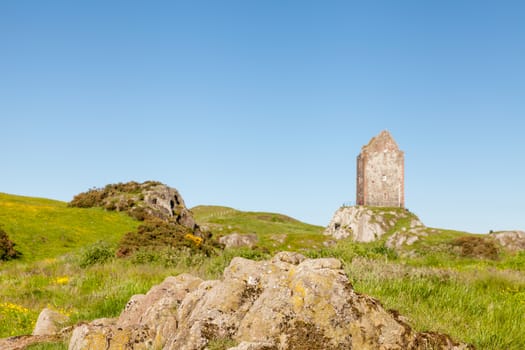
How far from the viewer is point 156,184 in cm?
5703

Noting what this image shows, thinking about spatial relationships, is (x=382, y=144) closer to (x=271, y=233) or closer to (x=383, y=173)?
(x=383, y=173)

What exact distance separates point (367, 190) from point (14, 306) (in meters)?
67.7

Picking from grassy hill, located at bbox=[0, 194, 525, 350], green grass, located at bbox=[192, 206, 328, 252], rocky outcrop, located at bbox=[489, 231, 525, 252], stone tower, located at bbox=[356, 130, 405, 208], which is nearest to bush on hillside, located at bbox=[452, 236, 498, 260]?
grassy hill, located at bbox=[0, 194, 525, 350]

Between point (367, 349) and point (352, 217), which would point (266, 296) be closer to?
point (367, 349)

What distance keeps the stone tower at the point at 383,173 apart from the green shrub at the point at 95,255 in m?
57.8

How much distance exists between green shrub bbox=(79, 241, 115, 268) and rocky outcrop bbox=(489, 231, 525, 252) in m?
38.8

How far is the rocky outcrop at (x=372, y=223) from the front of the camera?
64812mm

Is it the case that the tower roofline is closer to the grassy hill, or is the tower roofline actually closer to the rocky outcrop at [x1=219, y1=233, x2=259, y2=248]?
the rocky outcrop at [x1=219, y1=233, x2=259, y2=248]

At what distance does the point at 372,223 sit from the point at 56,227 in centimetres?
4225

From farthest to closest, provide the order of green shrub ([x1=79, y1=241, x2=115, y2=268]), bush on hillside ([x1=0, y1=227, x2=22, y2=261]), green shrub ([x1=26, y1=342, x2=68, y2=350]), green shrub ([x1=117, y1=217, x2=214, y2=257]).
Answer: bush on hillside ([x1=0, y1=227, x2=22, y2=261]) → green shrub ([x1=117, y1=217, x2=214, y2=257]) → green shrub ([x1=79, y1=241, x2=115, y2=268]) → green shrub ([x1=26, y1=342, x2=68, y2=350])

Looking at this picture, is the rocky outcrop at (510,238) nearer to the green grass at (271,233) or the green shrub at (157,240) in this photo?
the green grass at (271,233)

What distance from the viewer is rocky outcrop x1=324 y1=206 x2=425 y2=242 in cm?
6481

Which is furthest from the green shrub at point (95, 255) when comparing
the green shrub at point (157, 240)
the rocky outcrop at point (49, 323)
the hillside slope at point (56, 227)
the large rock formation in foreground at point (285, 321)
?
the large rock formation in foreground at point (285, 321)

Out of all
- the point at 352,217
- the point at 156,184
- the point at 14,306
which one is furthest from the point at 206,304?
the point at 352,217
